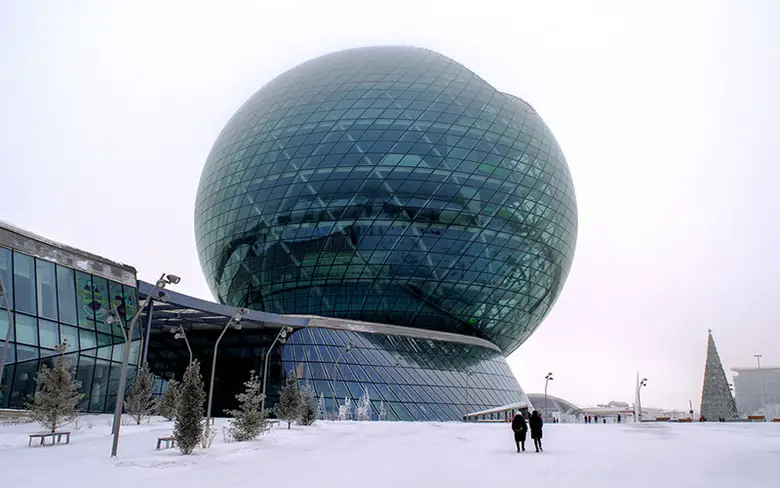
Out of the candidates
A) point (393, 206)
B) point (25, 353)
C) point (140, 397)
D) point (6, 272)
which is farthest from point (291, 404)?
point (393, 206)

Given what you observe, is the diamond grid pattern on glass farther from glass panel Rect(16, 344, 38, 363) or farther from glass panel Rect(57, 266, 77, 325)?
glass panel Rect(16, 344, 38, 363)

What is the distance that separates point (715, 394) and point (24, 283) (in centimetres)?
4869

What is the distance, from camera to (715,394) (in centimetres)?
5038

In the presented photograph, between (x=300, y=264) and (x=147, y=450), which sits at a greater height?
(x=300, y=264)

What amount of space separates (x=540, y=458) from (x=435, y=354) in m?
27.2

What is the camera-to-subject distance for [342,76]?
4738 centimetres

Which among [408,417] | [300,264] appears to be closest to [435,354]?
[408,417]

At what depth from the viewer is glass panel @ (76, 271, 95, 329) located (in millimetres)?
25984

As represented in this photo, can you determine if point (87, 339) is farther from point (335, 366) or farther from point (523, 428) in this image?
point (523, 428)

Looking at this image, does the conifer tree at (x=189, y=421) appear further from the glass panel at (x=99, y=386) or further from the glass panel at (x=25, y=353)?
the glass panel at (x=99, y=386)

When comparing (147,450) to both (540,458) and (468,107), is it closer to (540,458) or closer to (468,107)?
(540,458)

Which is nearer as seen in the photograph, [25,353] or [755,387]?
[25,353]

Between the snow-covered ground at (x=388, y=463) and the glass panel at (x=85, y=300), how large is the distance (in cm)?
714

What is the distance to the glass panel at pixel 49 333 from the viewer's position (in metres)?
23.5
